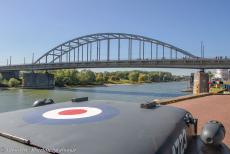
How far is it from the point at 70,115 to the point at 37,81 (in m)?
88.5

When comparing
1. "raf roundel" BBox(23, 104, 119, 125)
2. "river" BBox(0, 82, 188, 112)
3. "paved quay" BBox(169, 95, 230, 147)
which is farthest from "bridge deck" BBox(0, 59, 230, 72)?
"raf roundel" BBox(23, 104, 119, 125)

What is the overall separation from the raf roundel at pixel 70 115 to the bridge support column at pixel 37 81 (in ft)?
274

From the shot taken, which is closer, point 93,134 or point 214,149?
point 93,134

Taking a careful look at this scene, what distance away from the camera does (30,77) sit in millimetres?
86125

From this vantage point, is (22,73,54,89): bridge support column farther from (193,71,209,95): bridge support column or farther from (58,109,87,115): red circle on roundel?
(58,109,87,115): red circle on roundel

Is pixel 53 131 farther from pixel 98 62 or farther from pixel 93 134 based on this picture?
pixel 98 62

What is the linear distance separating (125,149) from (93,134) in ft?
1.35

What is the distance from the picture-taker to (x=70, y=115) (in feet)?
9.84

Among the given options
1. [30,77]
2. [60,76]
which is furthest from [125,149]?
[60,76]

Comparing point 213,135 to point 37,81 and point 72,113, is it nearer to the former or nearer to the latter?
point 72,113

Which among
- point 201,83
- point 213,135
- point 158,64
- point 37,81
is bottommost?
point 37,81

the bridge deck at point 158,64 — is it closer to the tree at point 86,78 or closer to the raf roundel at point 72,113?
the tree at point 86,78

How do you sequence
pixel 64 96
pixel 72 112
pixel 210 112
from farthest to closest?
pixel 64 96, pixel 210 112, pixel 72 112

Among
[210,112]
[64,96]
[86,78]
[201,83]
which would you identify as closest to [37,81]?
[86,78]
